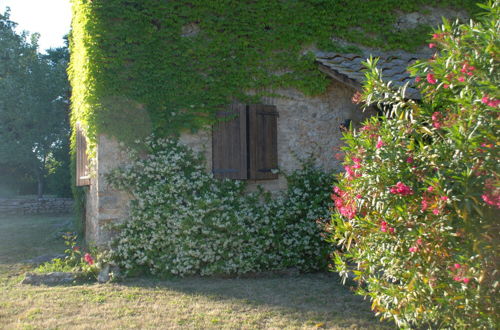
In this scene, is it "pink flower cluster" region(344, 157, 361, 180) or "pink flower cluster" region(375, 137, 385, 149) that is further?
"pink flower cluster" region(344, 157, 361, 180)

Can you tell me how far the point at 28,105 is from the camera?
16828mm

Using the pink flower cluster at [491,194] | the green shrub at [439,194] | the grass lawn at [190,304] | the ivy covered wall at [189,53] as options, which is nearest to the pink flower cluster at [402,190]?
the green shrub at [439,194]

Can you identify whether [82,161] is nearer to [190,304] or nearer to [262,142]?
[262,142]

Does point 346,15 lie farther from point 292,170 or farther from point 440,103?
point 440,103

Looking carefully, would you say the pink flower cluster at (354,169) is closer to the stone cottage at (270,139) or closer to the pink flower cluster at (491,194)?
the pink flower cluster at (491,194)

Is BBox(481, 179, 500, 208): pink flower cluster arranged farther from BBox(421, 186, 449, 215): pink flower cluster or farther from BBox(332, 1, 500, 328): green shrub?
BBox(421, 186, 449, 215): pink flower cluster

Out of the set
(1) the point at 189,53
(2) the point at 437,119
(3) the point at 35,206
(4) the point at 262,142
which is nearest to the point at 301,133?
(4) the point at 262,142

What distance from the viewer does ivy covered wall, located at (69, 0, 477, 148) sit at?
6805 mm

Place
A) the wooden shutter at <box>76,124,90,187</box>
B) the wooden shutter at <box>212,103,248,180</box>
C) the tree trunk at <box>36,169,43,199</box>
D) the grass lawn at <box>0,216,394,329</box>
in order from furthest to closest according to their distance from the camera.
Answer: the tree trunk at <box>36,169,43,199</box>, the wooden shutter at <box>76,124,90,187</box>, the wooden shutter at <box>212,103,248,180</box>, the grass lawn at <box>0,216,394,329</box>

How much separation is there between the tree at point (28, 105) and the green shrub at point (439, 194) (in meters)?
15.8

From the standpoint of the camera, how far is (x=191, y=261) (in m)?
6.34

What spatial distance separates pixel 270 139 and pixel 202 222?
182 centimetres

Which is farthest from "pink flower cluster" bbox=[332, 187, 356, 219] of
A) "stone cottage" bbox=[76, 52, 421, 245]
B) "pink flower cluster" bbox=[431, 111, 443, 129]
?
"stone cottage" bbox=[76, 52, 421, 245]

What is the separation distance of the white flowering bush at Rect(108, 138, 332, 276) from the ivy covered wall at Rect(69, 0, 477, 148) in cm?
61
